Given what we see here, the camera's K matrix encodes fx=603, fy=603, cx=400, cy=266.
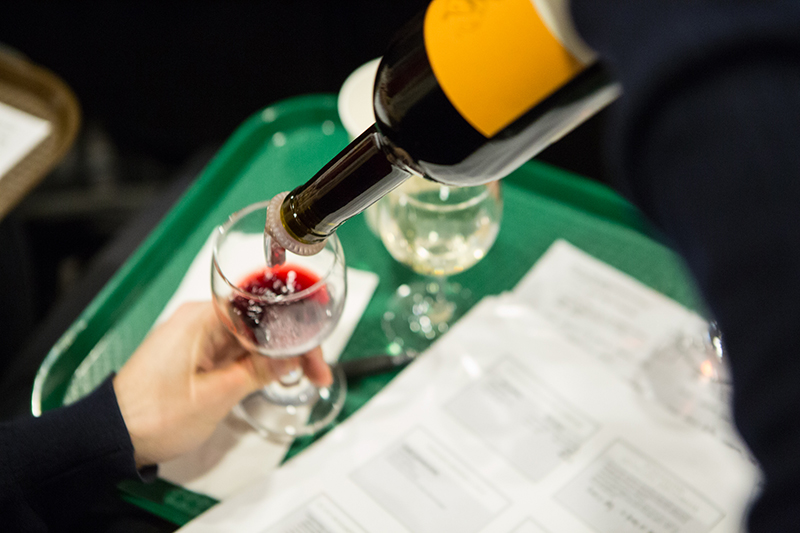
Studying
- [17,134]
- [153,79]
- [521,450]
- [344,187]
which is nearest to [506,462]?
[521,450]

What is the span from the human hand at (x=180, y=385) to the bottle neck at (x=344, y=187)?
0.19 metres

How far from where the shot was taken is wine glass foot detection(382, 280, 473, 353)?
653 millimetres

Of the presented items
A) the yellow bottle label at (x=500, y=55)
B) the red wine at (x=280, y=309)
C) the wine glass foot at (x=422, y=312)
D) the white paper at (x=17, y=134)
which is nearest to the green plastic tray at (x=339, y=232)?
the wine glass foot at (x=422, y=312)

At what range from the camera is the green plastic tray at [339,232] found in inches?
25.1

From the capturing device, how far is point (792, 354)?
199mm

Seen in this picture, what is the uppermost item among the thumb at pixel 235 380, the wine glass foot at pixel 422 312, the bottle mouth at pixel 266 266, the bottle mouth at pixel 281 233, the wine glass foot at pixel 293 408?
the bottle mouth at pixel 281 233

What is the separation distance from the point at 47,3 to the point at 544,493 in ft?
4.77

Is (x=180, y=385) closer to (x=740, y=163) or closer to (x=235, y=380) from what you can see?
(x=235, y=380)

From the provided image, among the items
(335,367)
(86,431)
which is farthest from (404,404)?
(86,431)

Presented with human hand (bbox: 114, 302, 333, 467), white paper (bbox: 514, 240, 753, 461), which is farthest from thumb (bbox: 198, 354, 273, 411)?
white paper (bbox: 514, 240, 753, 461)

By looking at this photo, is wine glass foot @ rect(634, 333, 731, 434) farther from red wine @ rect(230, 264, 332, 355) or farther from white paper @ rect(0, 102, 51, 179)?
white paper @ rect(0, 102, 51, 179)

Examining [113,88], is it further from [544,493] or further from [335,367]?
[544,493]

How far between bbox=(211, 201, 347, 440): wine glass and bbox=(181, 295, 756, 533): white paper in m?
0.06

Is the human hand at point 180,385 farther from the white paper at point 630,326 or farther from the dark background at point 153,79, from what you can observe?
the dark background at point 153,79
